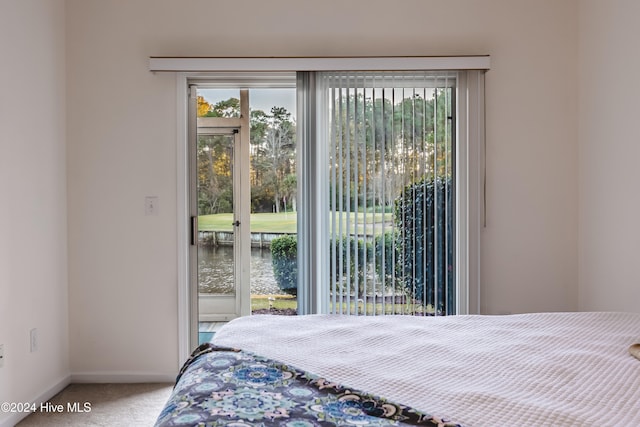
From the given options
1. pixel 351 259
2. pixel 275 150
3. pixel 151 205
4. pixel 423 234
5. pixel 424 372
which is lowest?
pixel 424 372

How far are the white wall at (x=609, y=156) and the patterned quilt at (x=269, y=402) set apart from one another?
203 cm

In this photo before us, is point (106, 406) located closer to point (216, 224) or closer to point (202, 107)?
point (216, 224)

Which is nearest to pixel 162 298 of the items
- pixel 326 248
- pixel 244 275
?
pixel 244 275

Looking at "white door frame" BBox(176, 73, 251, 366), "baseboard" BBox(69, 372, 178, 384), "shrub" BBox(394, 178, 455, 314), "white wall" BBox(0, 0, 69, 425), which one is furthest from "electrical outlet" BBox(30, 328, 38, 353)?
"shrub" BBox(394, 178, 455, 314)

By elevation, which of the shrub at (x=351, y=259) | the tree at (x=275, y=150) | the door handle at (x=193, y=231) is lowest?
the shrub at (x=351, y=259)

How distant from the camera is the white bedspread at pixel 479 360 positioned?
1062 mm

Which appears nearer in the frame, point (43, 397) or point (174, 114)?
point (43, 397)

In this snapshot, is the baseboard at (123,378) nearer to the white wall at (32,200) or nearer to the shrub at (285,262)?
the white wall at (32,200)

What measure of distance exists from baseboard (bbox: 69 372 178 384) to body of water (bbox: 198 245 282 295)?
1.92 ft

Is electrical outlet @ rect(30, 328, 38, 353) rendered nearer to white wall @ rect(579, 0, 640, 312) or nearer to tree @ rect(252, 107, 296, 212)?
tree @ rect(252, 107, 296, 212)

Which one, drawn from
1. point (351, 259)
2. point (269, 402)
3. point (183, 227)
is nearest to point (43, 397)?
point (183, 227)

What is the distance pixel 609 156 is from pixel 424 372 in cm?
205

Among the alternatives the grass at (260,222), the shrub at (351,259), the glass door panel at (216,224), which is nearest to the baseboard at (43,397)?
the glass door panel at (216,224)

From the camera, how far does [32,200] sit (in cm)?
259
